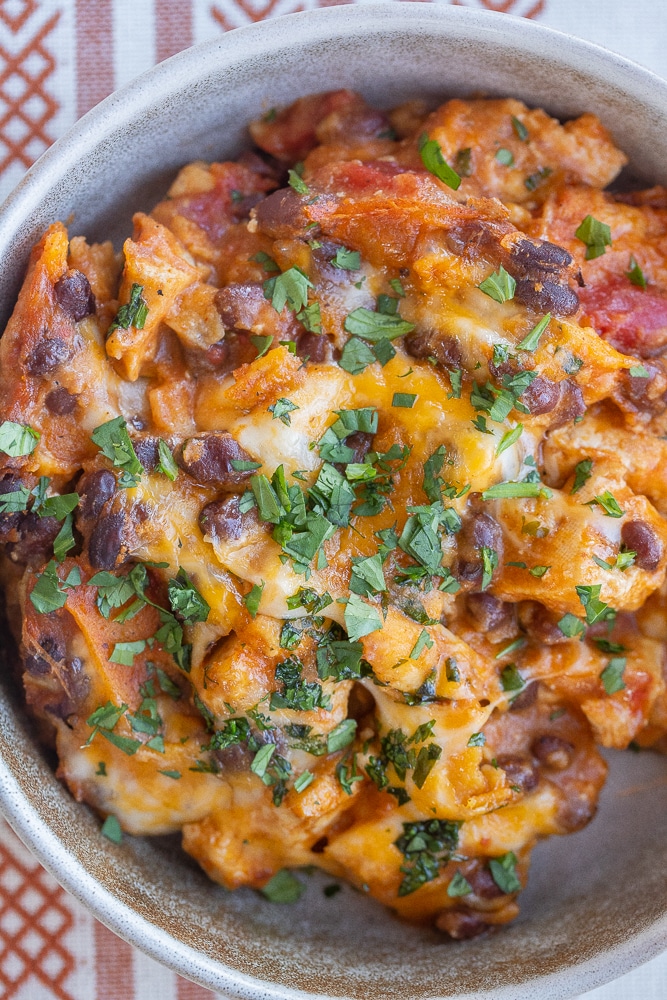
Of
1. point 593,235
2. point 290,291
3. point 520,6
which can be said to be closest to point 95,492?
point 290,291

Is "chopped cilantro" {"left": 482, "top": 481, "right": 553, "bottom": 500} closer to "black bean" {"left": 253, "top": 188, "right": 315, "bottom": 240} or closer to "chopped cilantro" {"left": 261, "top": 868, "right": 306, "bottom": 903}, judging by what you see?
"black bean" {"left": 253, "top": 188, "right": 315, "bottom": 240}

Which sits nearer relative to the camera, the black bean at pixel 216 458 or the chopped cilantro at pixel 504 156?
the black bean at pixel 216 458

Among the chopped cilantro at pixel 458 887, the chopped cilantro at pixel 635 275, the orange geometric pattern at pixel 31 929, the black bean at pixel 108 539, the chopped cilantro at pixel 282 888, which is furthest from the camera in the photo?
the orange geometric pattern at pixel 31 929

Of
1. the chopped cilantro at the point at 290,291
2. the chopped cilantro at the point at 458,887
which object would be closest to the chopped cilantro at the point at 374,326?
the chopped cilantro at the point at 290,291

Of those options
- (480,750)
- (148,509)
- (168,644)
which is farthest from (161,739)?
(480,750)

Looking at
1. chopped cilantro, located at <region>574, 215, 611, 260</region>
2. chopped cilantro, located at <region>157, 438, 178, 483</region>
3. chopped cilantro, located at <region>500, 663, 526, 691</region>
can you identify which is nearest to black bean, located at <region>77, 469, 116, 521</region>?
chopped cilantro, located at <region>157, 438, 178, 483</region>

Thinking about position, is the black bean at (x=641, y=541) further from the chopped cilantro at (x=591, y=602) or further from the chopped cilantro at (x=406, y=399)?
the chopped cilantro at (x=406, y=399)

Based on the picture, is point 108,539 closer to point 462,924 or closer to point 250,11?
point 462,924

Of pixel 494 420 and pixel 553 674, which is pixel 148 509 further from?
pixel 553 674
